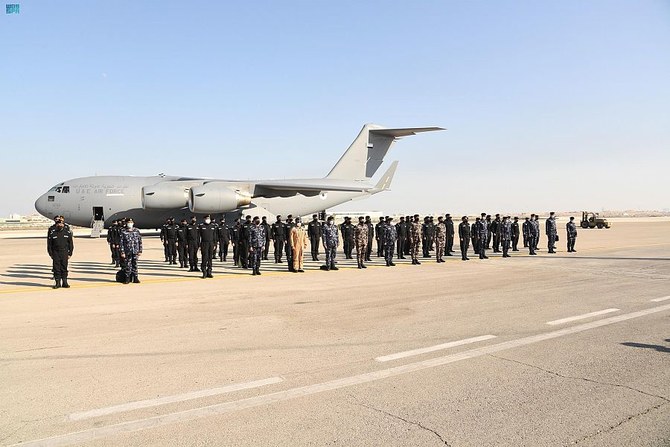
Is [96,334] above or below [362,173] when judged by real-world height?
below

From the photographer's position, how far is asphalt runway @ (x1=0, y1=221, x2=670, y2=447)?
364 centimetres

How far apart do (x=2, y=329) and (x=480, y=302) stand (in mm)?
7661

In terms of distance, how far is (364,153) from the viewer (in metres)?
33.6

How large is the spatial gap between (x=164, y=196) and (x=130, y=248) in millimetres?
15208

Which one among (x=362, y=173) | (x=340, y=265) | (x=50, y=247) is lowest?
(x=340, y=265)

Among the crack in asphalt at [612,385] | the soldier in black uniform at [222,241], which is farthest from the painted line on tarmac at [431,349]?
the soldier in black uniform at [222,241]

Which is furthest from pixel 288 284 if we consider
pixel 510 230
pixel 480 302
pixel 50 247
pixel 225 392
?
pixel 510 230

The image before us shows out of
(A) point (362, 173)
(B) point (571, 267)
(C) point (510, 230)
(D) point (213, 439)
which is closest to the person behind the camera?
(D) point (213, 439)

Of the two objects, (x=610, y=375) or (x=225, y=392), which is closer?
(x=225, y=392)

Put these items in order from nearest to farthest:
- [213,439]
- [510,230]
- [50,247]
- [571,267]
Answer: [213,439]
[50,247]
[571,267]
[510,230]

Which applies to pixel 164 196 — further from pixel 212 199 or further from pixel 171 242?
pixel 171 242

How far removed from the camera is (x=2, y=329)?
696 centimetres

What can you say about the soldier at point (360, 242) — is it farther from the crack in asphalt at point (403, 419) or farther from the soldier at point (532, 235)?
the crack in asphalt at point (403, 419)

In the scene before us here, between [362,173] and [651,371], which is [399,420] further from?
[362,173]
